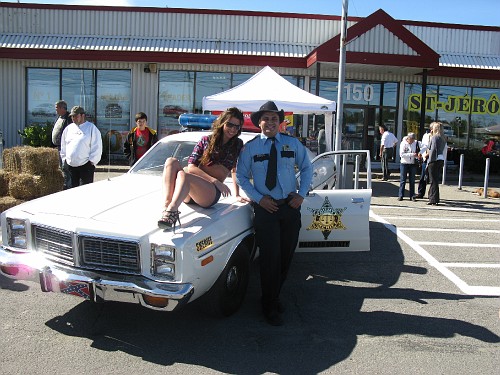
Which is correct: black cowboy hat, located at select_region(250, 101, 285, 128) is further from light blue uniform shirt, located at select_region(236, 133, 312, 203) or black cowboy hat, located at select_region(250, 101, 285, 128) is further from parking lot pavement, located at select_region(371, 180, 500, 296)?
parking lot pavement, located at select_region(371, 180, 500, 296)

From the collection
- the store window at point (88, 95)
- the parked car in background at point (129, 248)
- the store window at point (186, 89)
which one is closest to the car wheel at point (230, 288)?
the parked car in background at point (129, 248)

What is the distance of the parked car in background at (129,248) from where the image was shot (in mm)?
3752

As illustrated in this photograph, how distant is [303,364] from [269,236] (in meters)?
1.16

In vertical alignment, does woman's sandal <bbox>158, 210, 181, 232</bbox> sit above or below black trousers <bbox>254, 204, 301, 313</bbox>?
above

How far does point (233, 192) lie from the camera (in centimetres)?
525

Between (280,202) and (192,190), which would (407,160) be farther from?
(192,190)

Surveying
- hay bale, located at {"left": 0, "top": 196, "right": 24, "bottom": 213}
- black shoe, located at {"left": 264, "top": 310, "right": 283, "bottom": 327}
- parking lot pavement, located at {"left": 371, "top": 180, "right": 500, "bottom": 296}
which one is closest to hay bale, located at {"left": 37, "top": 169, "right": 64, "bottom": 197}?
hay bale, located at {"left": 0, "top": 196, "right": 24, "bottom": 213}

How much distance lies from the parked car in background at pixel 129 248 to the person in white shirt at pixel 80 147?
256 centimetres

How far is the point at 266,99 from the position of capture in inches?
413

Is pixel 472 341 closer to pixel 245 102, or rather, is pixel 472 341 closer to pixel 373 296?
pixel 373 296

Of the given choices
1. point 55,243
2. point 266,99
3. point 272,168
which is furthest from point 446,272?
point 266,99

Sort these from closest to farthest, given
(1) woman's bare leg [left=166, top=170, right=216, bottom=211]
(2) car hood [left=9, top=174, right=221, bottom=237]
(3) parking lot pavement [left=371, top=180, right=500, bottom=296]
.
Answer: (2) car hood [left=9, top=174, right=221, bottom=237] → (1) woman's bare leg [left=166, top=170, right=216, bottom=211] → (3) parking lot pavement [left=371, top=180, right=500, bottom=296]

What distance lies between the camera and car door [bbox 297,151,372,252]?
18.5 feet

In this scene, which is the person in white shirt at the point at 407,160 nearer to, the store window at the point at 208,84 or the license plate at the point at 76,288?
the store window at the point at 208,84
